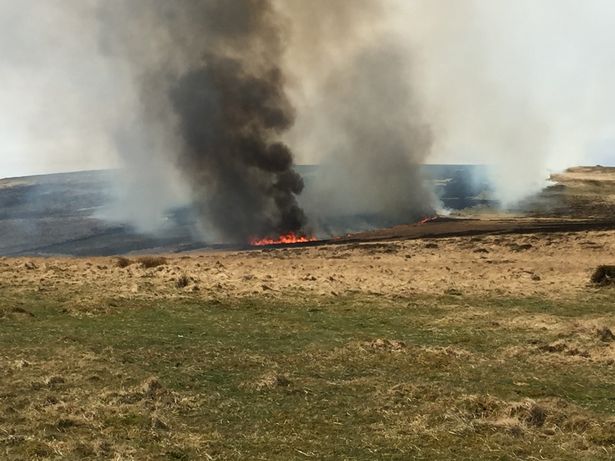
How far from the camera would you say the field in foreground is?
970 centimetres

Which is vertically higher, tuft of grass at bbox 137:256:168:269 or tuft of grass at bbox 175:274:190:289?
tuft of grass at bbox 137:256:168:269

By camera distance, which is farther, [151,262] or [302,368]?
[151,262]

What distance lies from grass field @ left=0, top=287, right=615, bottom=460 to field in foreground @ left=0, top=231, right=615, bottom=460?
0.17 feet

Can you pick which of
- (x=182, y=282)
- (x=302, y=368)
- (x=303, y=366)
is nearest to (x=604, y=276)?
(x=303, y=366)

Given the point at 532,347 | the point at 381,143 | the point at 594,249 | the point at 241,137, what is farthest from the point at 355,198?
the point at 532,347

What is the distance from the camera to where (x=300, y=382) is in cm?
1341

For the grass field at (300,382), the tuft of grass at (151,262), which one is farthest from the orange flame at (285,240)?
the grass field at (300,382)

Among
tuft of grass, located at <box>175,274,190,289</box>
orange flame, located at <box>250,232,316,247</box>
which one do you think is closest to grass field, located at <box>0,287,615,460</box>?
tuft of grass, located at <box>175,274,190,289</box>

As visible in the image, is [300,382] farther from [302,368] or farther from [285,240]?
[285,240]

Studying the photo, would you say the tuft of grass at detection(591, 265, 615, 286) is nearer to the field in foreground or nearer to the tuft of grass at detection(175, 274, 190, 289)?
the field in foreground

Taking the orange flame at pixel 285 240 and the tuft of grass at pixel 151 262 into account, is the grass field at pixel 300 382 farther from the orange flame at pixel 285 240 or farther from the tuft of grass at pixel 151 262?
the orange flame at pixel 285 240

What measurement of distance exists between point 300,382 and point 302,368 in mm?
1321

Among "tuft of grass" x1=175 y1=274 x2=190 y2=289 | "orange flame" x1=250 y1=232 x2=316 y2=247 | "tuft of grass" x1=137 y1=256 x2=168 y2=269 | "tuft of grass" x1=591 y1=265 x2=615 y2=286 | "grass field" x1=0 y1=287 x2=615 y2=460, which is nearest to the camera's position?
"grass field" x1=0 y1=287 x2=615 y2=460

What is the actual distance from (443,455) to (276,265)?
32.0 m
